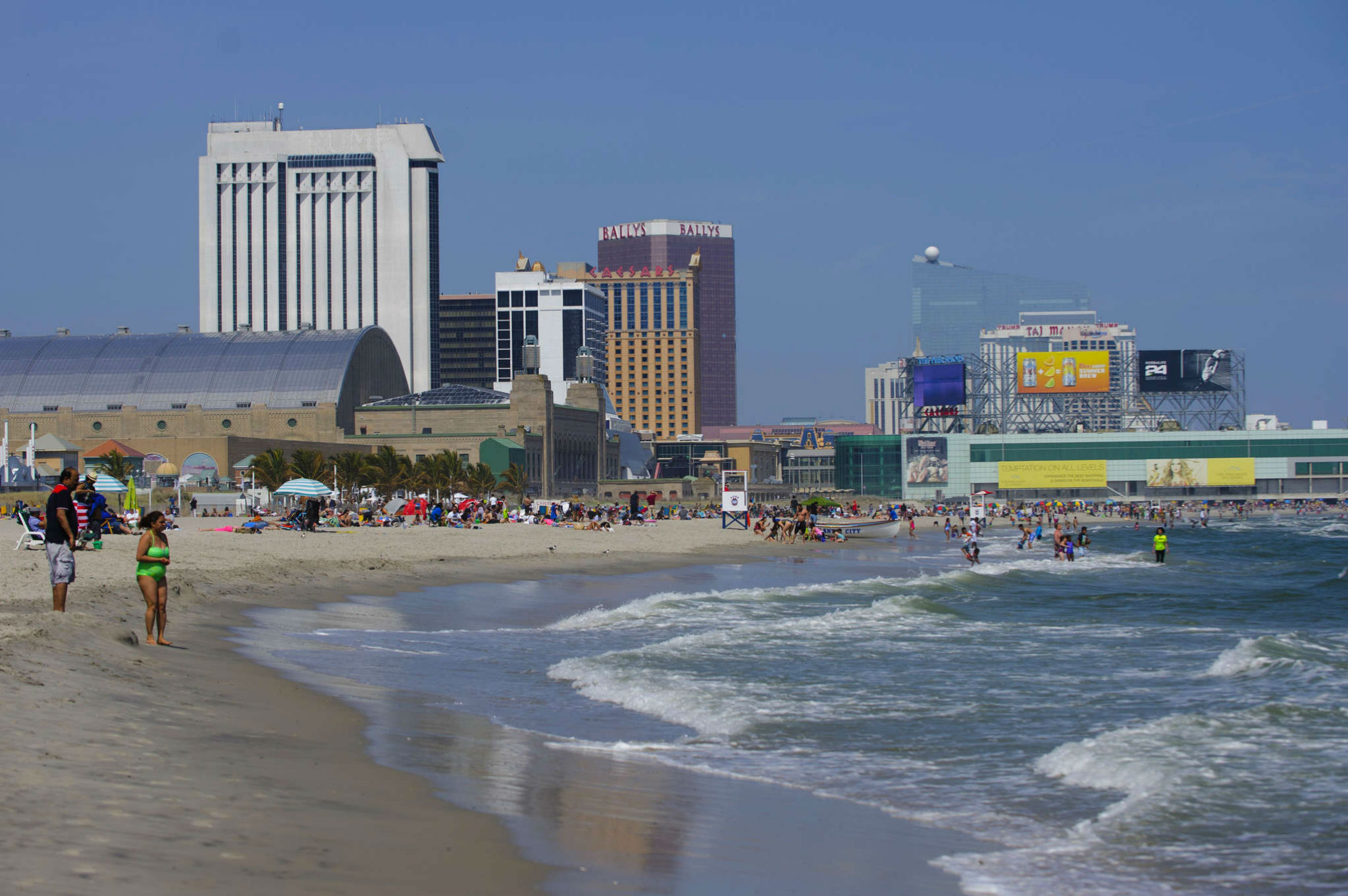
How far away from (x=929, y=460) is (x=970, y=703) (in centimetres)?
14680

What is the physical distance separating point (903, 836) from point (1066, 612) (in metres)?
21.8

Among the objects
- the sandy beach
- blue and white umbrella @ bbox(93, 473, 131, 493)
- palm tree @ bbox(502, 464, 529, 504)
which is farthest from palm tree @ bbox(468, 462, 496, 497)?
the sandy beach

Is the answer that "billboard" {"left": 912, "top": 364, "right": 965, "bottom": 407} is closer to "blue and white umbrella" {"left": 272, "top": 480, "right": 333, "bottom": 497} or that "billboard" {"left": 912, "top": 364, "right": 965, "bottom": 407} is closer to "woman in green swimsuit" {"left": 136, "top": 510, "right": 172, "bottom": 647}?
Result: "blue and white umbrella" {"left": 272, "top": 480, "right": 333, "bottom": 497}

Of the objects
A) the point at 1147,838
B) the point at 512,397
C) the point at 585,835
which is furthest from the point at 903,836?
the point at 512,397

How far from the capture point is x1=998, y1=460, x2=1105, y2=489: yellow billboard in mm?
157875

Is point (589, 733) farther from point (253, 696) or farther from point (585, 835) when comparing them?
point (585, 835)

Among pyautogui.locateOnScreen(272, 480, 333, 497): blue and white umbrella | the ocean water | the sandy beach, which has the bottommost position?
the ocean water

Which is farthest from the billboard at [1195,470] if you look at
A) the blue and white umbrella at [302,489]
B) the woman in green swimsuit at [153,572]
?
the woman in green swimsuit at [153,572]

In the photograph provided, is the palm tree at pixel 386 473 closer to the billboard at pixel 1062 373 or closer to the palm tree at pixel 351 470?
the palm tree at pixel 351 470

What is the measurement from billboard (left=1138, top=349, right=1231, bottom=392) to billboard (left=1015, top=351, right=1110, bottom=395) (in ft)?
15.4

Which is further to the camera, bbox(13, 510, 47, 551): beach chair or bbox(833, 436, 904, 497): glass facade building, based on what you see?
bbox(833, 436, 904, 497): glass facade building

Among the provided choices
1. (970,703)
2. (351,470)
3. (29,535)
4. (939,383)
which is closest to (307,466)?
(351,470)

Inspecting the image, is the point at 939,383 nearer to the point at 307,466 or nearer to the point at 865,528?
the point at 865,528

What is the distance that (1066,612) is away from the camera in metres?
30.2
